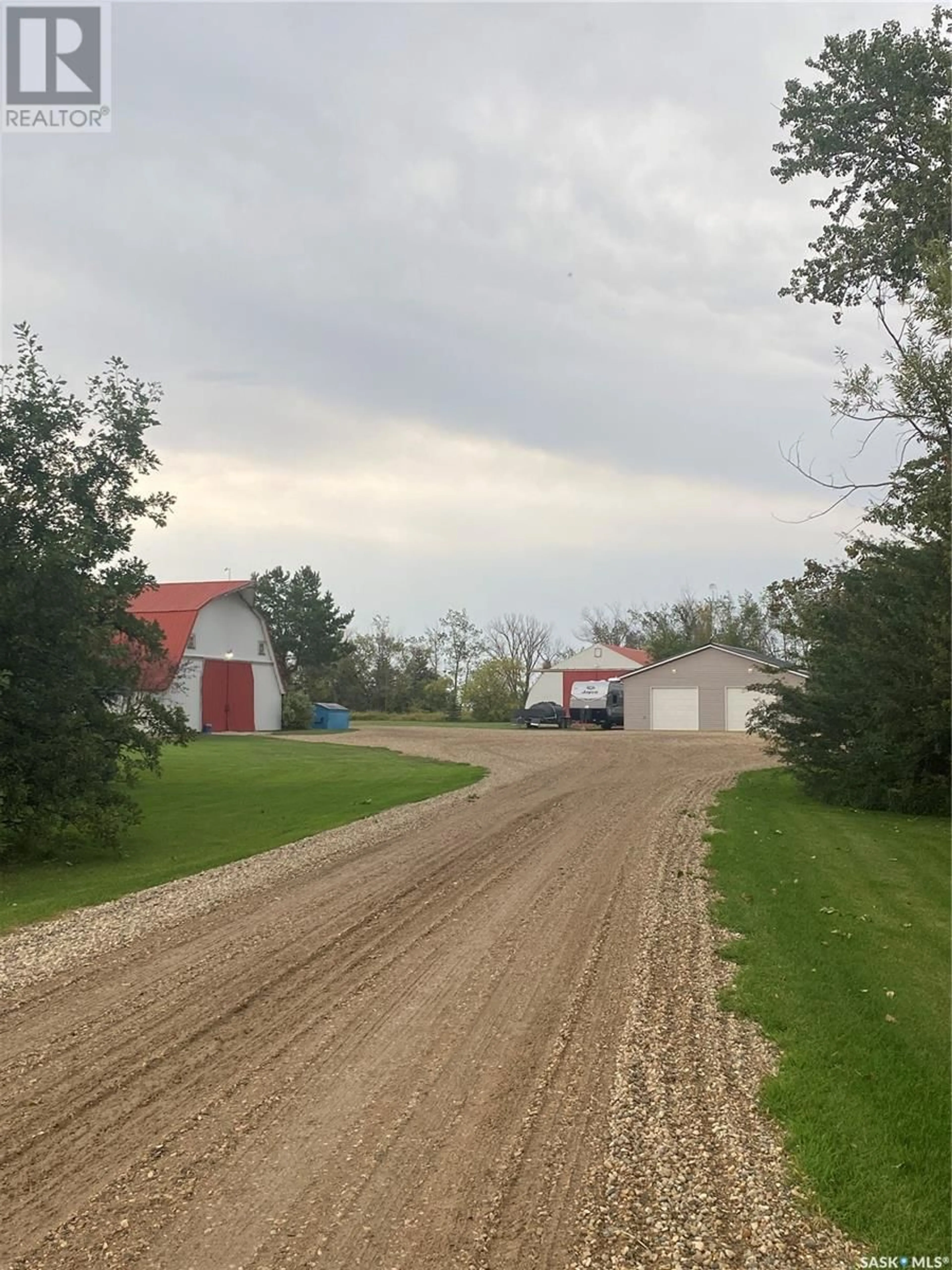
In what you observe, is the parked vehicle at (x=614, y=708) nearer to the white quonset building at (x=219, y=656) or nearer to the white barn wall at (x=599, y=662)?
the white barn wall at (x=599, y=662)

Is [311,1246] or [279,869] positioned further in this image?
[279,869]

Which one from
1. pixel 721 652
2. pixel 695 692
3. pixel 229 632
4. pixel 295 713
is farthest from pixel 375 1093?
pixel 721 652

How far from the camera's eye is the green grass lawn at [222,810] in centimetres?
1023

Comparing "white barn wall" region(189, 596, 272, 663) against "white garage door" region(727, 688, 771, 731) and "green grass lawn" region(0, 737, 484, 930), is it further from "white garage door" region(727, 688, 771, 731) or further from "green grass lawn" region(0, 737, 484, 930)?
"white garage door" region(727, 688, 771, 731)

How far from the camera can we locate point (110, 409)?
1410 centimetres

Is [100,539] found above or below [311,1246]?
above

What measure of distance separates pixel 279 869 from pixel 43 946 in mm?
3249

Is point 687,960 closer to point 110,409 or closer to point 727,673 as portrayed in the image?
point 110,409

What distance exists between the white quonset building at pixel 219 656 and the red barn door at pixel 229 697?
0.03m

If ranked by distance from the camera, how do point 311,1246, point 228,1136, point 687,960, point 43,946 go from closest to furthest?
point 311,1246 < point 228,1136 < point 687,960 < point 43,946

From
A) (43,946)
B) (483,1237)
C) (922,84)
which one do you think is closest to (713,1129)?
(483,1237)

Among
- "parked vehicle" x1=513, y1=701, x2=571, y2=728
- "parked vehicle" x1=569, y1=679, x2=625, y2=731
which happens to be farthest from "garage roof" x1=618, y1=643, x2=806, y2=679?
"parked vehicle" x1=513, y1=701, x2=571, y2=728

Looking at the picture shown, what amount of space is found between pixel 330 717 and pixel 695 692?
17430 mm

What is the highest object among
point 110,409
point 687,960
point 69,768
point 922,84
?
point 922,84
